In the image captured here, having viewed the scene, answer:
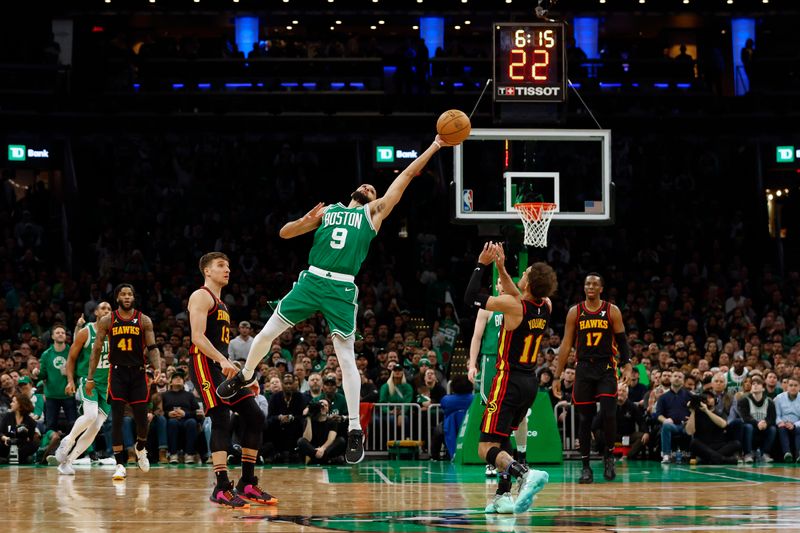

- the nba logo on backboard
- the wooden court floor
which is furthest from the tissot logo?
the wooden court floor

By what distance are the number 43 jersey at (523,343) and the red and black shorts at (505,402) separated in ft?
0.26

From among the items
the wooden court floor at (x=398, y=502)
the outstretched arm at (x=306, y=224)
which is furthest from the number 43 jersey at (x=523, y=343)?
the outstretched arm at (x=306, y=224)

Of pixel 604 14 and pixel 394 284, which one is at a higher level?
pixel 604 14

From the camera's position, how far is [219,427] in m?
10.6

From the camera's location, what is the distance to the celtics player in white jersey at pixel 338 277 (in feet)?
34.1

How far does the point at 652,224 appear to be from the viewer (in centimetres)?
2839

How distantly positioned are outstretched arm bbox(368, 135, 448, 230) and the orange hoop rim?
4764 millimetres

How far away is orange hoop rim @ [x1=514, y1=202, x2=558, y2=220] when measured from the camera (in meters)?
15.1

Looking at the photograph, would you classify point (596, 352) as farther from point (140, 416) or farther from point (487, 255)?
point (140, 416)

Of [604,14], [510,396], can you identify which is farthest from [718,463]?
[604,14]

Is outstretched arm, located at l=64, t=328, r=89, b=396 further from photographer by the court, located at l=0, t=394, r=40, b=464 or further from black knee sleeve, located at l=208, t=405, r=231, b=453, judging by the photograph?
black knee sleeve, located at l=208, t=405, r=231, b=453

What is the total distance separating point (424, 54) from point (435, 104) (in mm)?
1378

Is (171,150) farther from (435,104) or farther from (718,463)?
(718,463)

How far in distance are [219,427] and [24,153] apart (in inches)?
709
